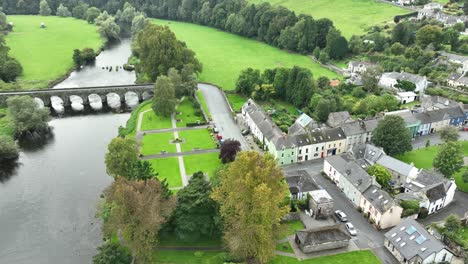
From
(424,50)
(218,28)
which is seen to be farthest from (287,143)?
(218,28)

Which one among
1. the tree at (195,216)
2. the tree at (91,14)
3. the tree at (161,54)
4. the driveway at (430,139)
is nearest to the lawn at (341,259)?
the tree at (195,216)

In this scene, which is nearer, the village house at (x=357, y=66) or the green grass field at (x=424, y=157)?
the green grass field at (x=424, y=157)

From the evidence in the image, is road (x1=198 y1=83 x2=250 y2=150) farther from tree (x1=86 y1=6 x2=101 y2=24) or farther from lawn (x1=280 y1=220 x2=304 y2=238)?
tree (x1=86 y1=6 x2=101 y2=24)

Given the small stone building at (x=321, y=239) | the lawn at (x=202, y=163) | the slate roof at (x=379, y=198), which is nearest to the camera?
the small stone building at (x=321, y=239)

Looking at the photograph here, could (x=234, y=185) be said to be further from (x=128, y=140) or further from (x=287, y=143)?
(x=287, y=143)

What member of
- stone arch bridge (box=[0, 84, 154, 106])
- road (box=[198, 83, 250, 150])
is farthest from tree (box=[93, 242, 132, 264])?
stone arch bridge (box=[0, 84, 154, 106])

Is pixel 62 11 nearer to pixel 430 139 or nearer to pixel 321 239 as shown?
pixel 430 139

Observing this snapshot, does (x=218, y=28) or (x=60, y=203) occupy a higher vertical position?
(x=218, y=28)

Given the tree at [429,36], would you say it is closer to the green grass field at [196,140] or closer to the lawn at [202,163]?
the green grass field at [196,140]
